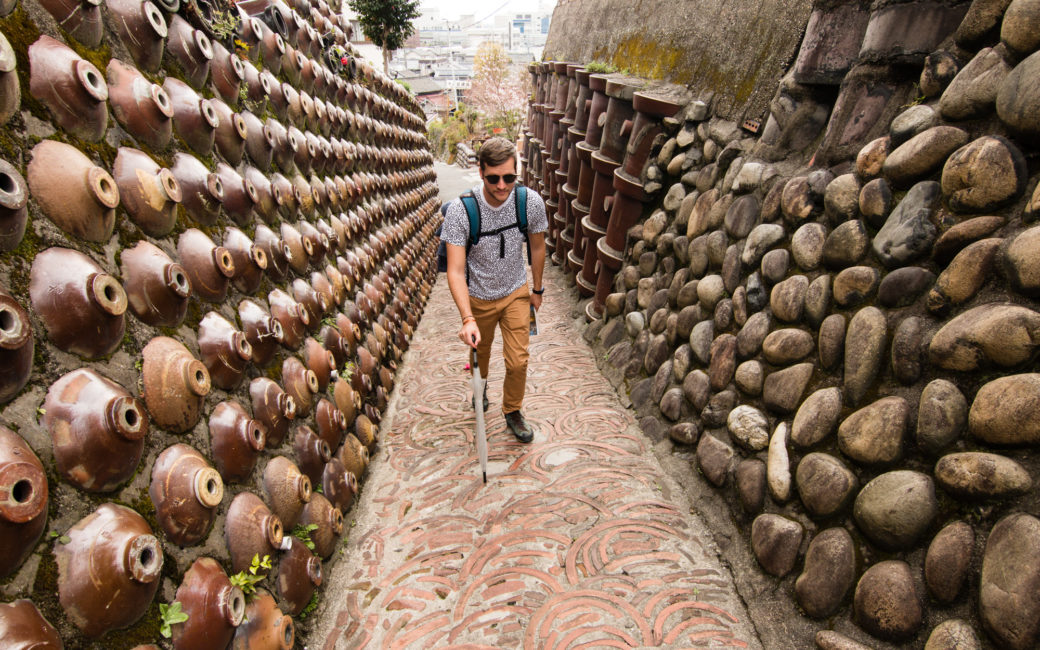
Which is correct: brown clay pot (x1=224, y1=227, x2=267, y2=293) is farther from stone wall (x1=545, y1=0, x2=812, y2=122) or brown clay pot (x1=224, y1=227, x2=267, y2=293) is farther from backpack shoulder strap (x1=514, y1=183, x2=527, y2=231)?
stone wall (x1=545, y1=0, x2=812, y2=122)

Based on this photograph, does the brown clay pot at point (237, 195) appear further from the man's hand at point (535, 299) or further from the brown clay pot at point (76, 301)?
the man's hand at point (535, 299)

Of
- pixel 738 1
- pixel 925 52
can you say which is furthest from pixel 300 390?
pixel 738 1

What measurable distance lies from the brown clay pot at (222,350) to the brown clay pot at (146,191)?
362 millimetres

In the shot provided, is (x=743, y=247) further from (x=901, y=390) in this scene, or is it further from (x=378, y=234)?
(x=378, y=234)

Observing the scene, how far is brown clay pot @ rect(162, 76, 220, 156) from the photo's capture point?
203cm

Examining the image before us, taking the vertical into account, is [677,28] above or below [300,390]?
above

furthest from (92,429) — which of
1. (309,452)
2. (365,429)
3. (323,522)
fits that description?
(365,429)

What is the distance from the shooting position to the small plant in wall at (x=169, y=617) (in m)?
1.45

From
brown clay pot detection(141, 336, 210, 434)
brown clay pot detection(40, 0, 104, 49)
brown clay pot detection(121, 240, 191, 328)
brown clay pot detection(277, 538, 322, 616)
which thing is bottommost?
brown clay pot detection(277, 538, 322, 616)

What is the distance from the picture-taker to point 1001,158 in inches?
67.1

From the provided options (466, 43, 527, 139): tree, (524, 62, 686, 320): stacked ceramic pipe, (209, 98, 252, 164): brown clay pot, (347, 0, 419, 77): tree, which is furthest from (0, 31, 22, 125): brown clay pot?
(466, 43, 527, 139): tree

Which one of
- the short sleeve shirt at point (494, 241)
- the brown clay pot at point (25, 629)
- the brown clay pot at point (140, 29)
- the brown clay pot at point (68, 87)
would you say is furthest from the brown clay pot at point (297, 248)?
the brown clay pot at point (25, 629)

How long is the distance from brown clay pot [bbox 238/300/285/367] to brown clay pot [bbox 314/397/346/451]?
0.47 metres

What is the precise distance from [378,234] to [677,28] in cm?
333
